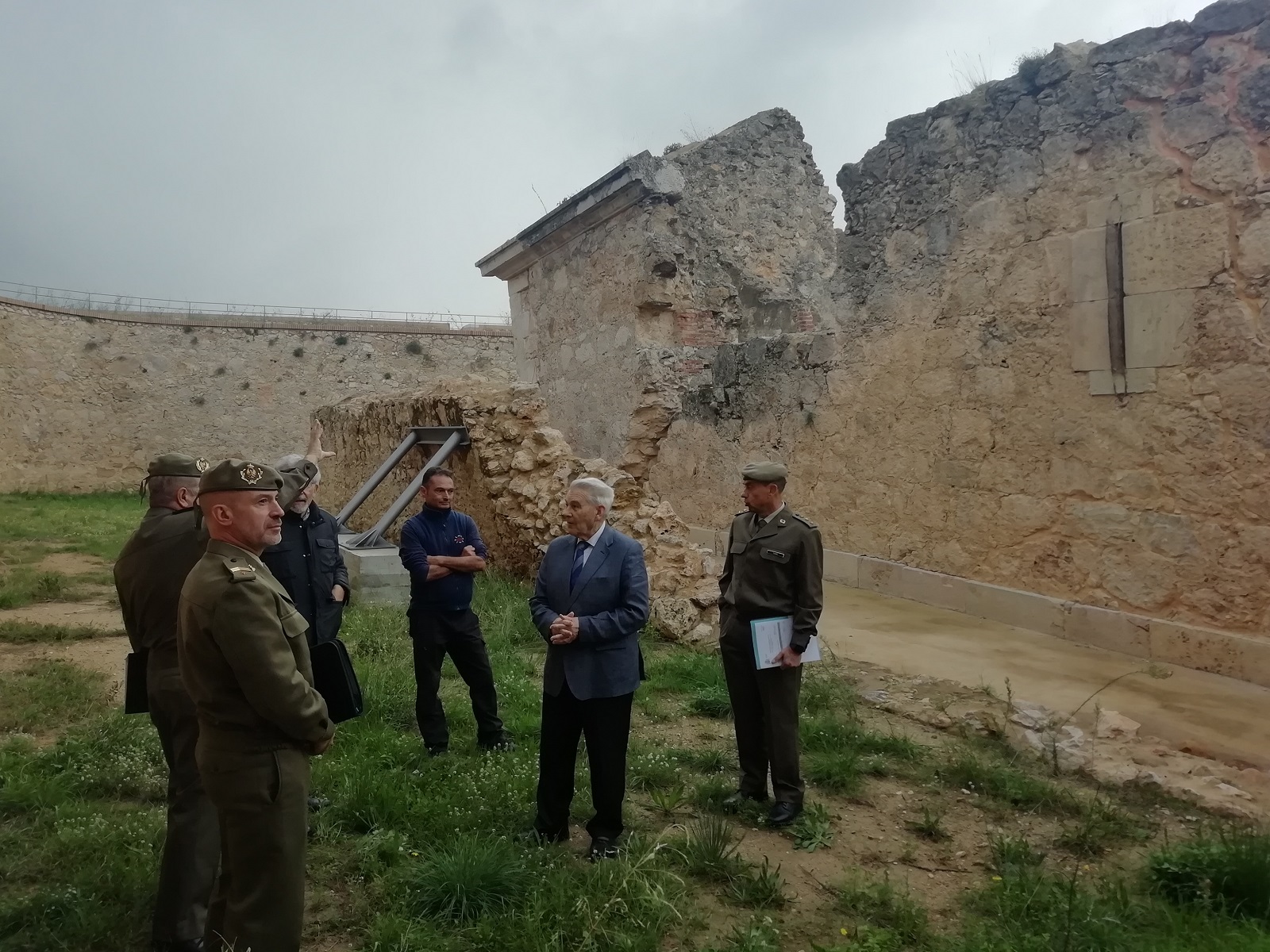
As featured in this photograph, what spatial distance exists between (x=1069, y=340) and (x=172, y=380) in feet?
80.1

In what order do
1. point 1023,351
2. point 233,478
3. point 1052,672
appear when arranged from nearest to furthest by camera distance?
point 233,478 < point 1052,672 < point 1023,351

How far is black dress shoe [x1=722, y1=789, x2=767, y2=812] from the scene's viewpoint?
12.2 feet

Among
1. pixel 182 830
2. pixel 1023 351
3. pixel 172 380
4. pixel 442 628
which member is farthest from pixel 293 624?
pixel 172 380

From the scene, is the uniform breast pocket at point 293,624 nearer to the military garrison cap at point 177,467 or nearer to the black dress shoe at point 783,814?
the military garrison cap at point 177,467

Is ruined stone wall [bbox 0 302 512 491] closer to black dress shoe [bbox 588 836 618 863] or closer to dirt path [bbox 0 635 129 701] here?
dirt path [bbox 0 635 129 701]

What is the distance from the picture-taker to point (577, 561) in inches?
133

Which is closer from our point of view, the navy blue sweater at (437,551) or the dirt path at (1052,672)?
the navy blue sweater at (437,551)

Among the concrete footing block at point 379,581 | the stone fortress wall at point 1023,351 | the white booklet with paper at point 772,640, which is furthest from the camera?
the concrete footing block at point 379,581

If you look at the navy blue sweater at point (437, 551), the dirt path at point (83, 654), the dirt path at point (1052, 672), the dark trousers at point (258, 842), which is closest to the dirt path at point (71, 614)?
the dirt path at point (83, 654)

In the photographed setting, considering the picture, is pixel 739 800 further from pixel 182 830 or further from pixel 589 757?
pixel 182 830

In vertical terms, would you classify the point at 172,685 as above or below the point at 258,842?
above

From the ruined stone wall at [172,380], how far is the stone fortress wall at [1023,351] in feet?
58.1

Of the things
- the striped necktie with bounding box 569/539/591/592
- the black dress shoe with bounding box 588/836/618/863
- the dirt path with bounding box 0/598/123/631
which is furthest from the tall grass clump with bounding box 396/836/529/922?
Answer: the dirt path with bounding box 0/598/123/631

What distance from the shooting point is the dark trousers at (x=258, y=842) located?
223 cm
